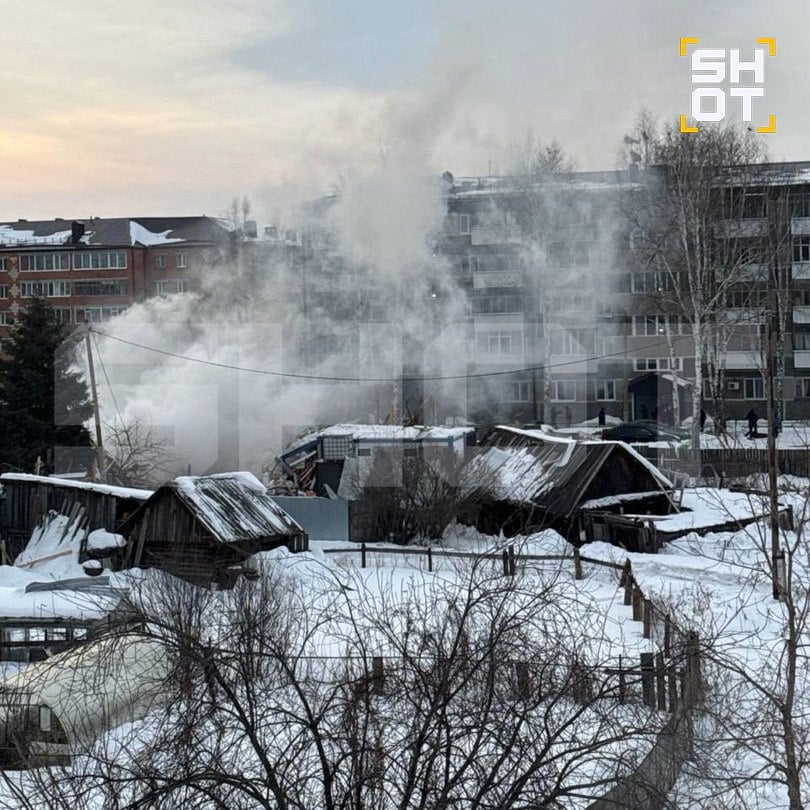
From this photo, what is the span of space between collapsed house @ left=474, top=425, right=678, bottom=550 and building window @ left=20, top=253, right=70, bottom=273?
40.9 m

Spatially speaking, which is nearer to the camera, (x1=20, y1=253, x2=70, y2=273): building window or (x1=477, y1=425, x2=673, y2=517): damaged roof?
(x1=477, y1=425, x2=673, y2=517): damaged roof

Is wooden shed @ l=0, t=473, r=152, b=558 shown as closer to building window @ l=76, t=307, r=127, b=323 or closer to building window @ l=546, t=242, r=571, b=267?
building window @ l=546, t=242, r=571, b=267

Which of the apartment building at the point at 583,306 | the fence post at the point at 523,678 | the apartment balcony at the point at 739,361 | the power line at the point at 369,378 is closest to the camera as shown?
the fence post at the point at 523,678

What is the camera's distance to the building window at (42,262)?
58.4 metres

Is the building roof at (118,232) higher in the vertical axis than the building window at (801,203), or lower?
higher

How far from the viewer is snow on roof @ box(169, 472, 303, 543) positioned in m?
19.2

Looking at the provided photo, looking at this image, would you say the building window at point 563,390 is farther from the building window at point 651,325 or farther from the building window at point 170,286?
the building window at point 170,286

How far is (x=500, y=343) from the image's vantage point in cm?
4419

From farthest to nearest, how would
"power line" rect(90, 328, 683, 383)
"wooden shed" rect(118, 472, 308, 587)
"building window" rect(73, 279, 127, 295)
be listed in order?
"building window" rect(73, 279, 127, 295), "power line" rect(90, 328, 683, 383), "wooden shed" rect(118, 472, 308, 587)

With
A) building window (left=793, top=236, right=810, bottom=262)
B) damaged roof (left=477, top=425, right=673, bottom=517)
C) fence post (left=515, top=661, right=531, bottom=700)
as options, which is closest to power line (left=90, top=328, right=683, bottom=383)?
building window (left=793, top=236, right=810, bottom=262)

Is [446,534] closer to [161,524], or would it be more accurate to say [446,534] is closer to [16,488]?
[161,524]

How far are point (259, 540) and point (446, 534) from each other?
5.71 metres

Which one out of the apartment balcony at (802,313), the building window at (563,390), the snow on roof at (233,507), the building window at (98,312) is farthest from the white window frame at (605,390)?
the building window at (98,312)

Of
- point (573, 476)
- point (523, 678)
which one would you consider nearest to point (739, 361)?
point (573, 476)
